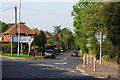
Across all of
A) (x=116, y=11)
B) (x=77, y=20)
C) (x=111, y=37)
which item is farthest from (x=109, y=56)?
(x=77, y=20)

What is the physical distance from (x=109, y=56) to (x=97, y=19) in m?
7.60

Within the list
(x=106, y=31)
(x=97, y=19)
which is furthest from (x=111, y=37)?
(x=97, y=19)

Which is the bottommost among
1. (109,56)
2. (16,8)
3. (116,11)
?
(109,56)

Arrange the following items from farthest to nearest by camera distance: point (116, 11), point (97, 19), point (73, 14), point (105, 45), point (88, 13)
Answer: point (73, 14) < point (88, 13) < point (97, 19) < point (105, 45) < point (116, 11)

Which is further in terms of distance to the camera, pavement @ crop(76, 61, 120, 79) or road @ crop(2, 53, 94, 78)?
pavement @ crop(76, 61, 120, 79)

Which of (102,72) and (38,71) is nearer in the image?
(102,72)

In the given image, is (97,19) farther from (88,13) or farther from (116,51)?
(116,51)

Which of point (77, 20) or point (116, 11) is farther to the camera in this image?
point (77, 20)

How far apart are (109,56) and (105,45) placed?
1354 millimetres

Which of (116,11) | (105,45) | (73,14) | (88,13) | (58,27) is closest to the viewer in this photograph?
(116,11)

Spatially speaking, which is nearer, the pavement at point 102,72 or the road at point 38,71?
the road at point 38,71

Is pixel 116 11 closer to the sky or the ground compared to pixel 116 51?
closer to the sky

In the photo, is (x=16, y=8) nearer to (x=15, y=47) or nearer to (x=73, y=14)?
(x=15, y=47)

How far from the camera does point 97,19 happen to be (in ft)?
117
